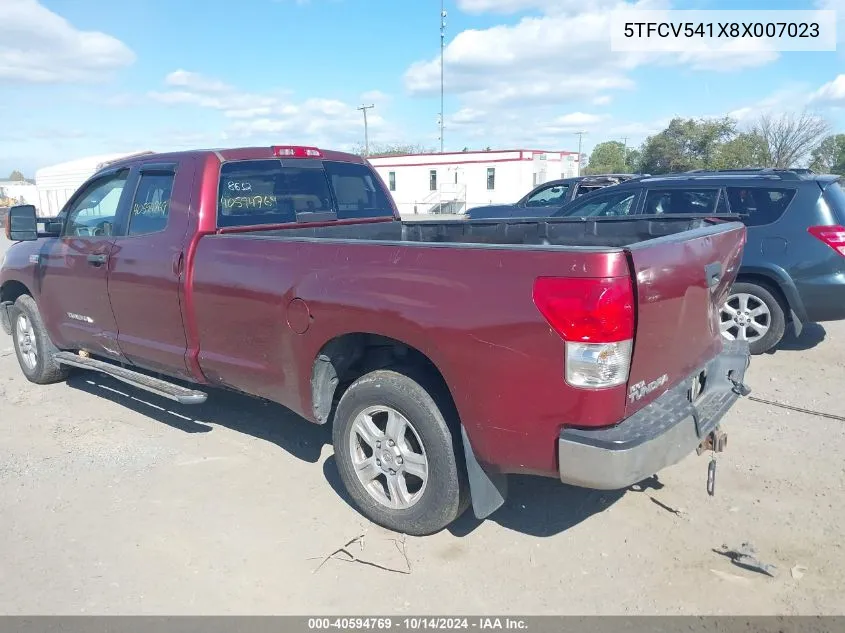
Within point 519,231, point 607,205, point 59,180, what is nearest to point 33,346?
point 519,231

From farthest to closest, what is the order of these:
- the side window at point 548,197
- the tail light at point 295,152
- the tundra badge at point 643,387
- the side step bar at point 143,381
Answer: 1. the side window at point 548,197
2. the tail light at point 295,152
3. the side step bar at point 143,381
4. the tundra badge at point 643,387

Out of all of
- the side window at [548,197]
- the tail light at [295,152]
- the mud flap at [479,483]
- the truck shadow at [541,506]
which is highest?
the tail light at [295,152]

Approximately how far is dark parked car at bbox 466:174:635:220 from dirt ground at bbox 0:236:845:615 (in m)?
9.13

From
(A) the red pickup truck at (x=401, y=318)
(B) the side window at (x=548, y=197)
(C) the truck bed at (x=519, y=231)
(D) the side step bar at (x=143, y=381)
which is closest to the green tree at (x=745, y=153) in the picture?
(B) the side window at (x=548, y=197)

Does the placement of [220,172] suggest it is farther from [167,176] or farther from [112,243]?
[112,243]

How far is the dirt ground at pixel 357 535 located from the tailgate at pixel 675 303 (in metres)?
0.88

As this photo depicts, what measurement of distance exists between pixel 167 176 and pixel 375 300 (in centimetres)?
228

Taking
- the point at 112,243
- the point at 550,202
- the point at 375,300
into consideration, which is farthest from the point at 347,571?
the point at 550,202

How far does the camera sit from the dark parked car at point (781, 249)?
5.96 m

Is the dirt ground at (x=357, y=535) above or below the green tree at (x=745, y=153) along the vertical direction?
below

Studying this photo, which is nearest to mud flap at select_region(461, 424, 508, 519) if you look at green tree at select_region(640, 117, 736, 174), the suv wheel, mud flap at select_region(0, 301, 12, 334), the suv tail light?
the suv tail light

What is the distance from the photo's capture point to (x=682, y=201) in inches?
271

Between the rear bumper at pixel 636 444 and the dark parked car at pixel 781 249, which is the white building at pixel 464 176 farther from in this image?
the rear bumper at pixel 636 444

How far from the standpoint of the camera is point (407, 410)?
10.6 ft
